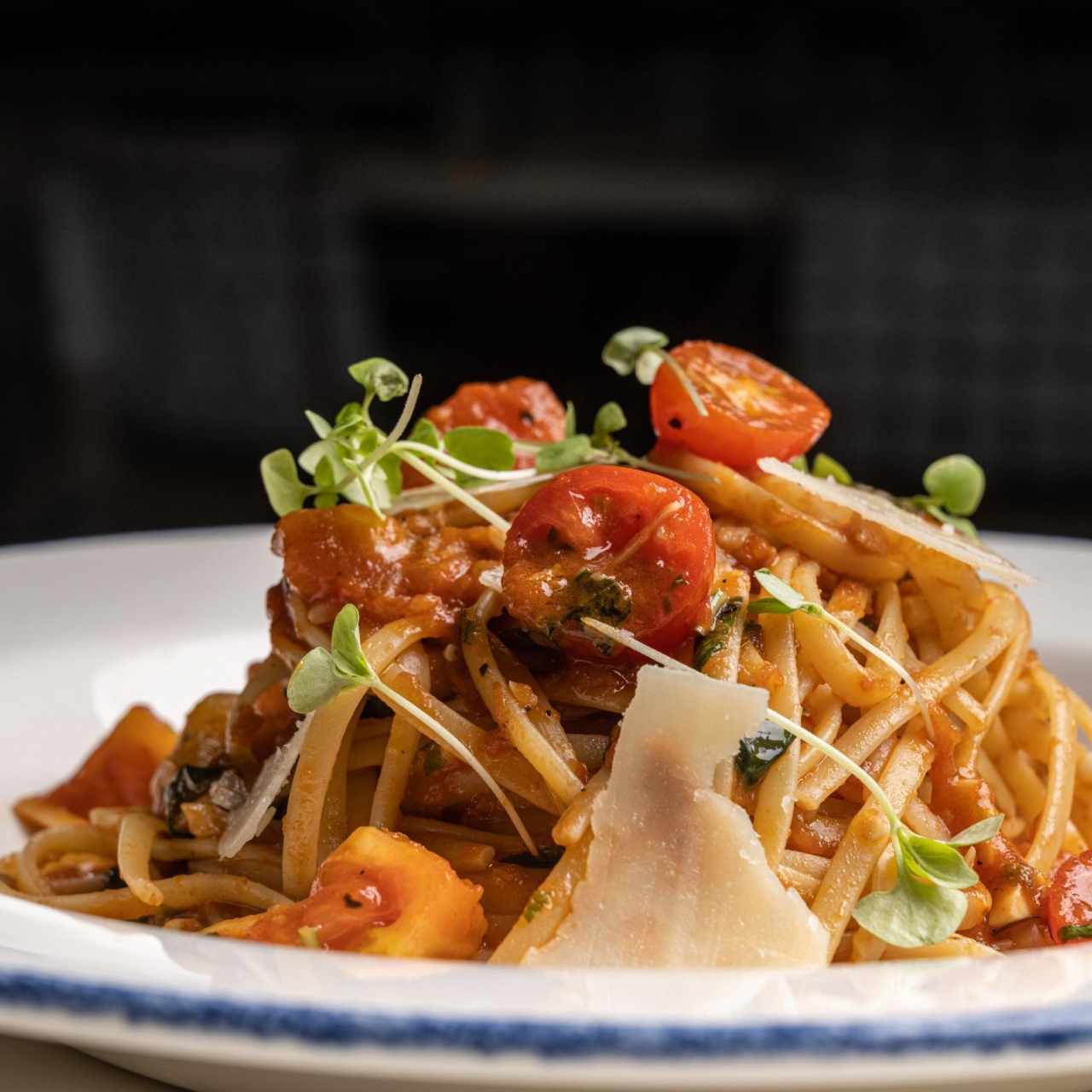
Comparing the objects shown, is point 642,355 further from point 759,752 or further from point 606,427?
point 759,752

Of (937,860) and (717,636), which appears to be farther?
(717,636)

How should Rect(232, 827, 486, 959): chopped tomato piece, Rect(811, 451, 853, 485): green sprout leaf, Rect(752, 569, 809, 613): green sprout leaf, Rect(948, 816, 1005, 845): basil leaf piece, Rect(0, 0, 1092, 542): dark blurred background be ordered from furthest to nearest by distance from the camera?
Rect(0, 0, 1092, 542): dark blurred background, Rect(811, 451, 853, 485): green sprout leaf, Rect(752, 569, 809, 613): green sprout leaf, Rect(948, 816, 1005, 845): basil leaf piece, Rect(232, 827, 486, 959): chopped tomato piece

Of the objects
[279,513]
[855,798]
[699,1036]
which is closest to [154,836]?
[279,513]

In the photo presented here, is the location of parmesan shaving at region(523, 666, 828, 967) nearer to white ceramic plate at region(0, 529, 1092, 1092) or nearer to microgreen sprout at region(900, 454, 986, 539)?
white ceramic plate at region(0, 529, 1092, 1092)

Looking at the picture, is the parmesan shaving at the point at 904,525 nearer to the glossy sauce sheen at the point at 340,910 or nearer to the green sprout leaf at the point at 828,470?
the green sprout leaf at the point at 828,470

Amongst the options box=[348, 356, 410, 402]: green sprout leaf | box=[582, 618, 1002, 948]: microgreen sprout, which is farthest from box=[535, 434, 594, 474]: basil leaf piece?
box=[582, 618, 1002, 948]: microgreen sprout

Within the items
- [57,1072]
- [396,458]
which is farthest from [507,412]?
[57,1072]

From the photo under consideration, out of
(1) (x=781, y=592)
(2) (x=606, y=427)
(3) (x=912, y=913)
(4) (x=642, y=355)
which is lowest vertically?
(3) (x=912, y=913)

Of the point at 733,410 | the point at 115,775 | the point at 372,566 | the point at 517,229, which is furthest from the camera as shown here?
the point at 517,229
